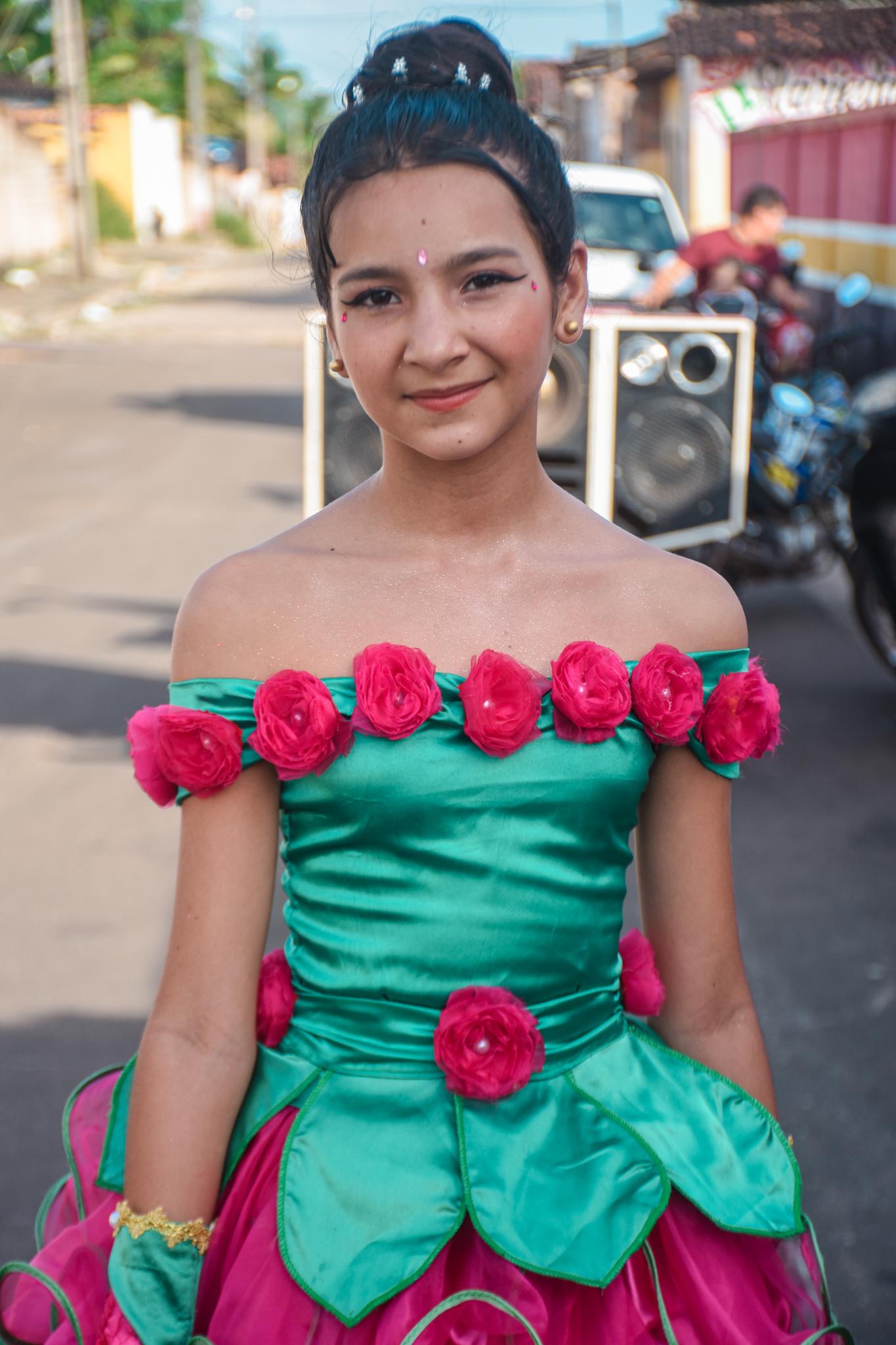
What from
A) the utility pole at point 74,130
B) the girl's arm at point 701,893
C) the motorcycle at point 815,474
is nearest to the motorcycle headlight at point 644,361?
the motorcycle at point 815,474

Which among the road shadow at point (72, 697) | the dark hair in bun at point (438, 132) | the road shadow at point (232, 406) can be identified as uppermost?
the dark hair in bun at point (438, 132)

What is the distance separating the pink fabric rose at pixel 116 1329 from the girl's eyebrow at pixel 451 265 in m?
1.00

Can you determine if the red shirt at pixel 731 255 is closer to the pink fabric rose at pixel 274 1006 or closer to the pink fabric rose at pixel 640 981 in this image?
the pink fabric rose at pixel 640 981

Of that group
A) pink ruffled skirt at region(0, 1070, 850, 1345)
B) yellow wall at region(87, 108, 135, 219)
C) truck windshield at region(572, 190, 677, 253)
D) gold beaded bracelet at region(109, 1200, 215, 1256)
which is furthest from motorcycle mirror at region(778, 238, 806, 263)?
yellow wall at region(87, 108, 135, 219)

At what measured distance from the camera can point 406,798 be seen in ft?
4.84

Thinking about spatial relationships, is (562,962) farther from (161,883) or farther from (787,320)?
(787,320)

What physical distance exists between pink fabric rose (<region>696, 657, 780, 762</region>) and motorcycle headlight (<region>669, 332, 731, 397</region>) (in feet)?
14.5

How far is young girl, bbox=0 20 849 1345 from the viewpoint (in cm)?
141

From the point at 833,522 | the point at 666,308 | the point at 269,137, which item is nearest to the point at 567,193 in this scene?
the point at 833,522

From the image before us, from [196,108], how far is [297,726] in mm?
52822

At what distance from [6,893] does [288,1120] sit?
3035 mm

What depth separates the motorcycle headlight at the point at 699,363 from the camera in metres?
5.84

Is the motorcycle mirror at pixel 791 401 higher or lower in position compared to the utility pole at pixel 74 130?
lower

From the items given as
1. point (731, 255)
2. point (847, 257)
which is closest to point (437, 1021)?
point (731, 255)
